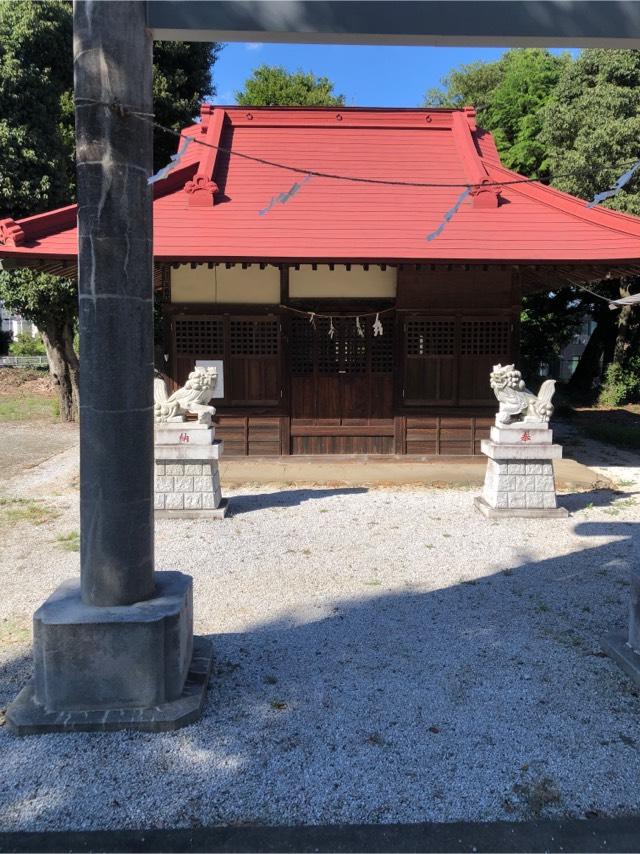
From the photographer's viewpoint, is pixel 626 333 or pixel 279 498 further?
pixel 626 333

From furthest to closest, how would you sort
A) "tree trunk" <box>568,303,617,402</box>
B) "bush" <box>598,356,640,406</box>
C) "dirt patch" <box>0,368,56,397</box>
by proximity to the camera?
"dirt patch" <box>0,368,56,397</box>
"tree trunk" <box>568,303,617,402</box>
"bush" <box>598,356,640,406</box>

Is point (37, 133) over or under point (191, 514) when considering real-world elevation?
over

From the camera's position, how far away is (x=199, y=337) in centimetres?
1046

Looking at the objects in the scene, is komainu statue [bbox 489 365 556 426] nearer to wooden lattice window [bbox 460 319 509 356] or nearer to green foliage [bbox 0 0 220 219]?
wooden lattice window [bbox 460 319 509 356]

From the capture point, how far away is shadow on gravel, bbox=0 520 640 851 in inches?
106

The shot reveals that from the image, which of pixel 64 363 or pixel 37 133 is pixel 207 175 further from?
pixel 64 363

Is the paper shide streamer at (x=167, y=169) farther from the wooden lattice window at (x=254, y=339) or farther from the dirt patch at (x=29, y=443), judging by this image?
the dirt patch at (x=29, y=443)

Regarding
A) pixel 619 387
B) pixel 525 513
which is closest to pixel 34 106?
pixel 525 513

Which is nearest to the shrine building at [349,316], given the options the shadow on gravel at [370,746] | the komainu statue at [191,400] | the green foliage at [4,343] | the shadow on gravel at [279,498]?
the shadow on gravel at [279,498]

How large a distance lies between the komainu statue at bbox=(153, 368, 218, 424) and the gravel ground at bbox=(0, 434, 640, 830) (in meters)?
1.49

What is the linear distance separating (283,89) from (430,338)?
20.2m

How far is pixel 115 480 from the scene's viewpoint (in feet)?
10.9

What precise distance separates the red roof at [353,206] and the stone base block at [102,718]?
22.4 feet

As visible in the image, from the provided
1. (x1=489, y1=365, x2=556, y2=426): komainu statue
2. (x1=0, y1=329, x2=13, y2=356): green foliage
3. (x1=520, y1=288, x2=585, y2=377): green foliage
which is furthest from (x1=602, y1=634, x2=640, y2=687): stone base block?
(x1=0, y1=329, x2=13, y2=356): green foliage
